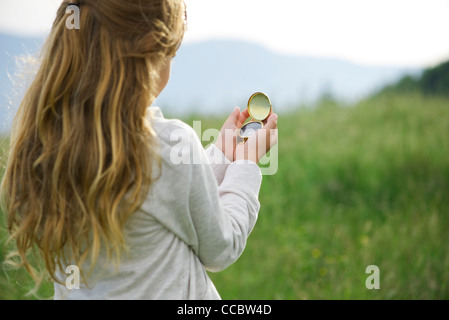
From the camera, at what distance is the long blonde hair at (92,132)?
1.35 metres

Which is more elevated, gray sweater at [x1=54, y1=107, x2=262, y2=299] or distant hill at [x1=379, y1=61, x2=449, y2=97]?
distant hill at [x1=379, y1=61, x2=449, y2=97]

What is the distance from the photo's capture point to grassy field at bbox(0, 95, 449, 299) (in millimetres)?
3496

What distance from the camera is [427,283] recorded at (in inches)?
136

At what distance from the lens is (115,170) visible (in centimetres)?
132

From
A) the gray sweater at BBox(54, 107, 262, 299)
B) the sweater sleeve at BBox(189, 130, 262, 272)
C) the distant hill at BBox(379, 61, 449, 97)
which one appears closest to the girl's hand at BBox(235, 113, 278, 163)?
the sweater sleeve at BBox(189, 130, 262, 272)

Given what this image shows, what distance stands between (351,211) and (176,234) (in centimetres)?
306

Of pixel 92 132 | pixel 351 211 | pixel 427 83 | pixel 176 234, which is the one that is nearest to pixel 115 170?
pixel 92 132

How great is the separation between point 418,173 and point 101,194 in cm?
389

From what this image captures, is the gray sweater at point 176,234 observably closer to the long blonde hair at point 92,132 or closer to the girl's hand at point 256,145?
the long blonde hair at point 92,132

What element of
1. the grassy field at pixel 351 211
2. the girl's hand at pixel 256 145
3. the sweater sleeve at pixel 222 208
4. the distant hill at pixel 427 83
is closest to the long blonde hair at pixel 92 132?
the sweater sleeve at pixel 222 208

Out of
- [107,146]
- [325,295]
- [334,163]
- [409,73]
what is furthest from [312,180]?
[107,146]

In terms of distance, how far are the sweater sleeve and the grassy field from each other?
171 cm

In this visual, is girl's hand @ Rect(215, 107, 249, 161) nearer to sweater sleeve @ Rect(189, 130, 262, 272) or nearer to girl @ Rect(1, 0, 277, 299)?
sweater sleeve @ Rect(189, 130, 262, 272)
